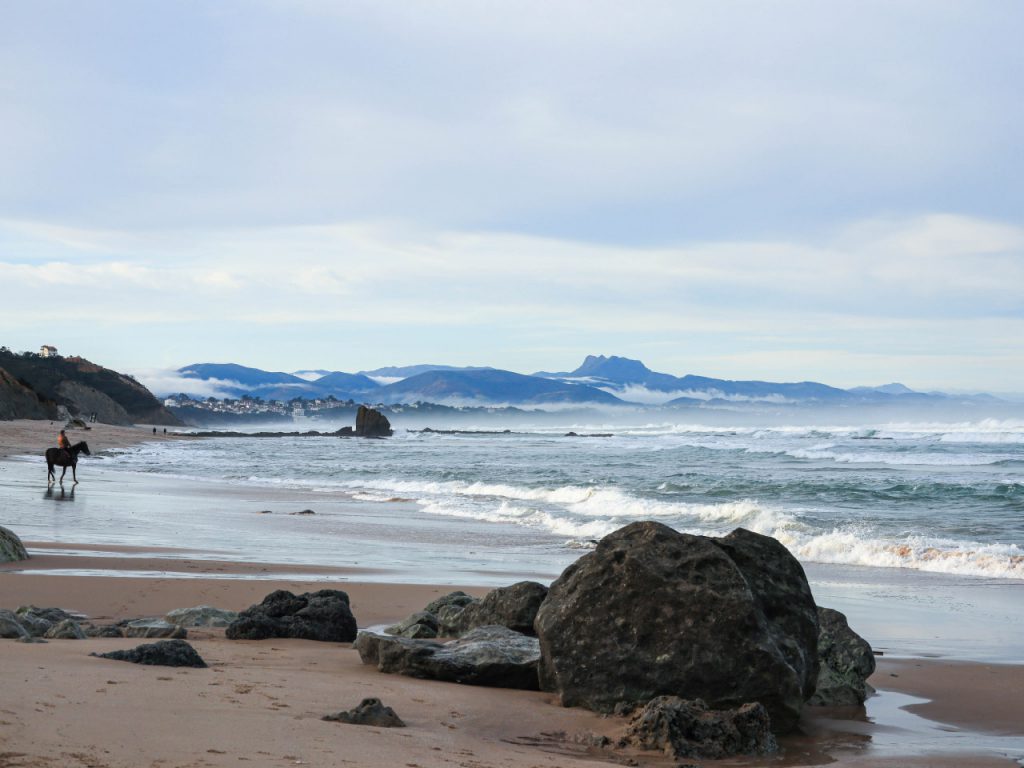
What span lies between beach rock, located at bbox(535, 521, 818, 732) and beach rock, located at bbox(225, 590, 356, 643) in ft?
7.57

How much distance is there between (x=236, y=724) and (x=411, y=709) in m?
1.24

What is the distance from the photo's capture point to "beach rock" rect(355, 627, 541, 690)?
6.64 meters

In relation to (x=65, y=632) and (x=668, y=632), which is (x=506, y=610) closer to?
(x=668, y=632)

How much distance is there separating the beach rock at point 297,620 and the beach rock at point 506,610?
2.96 ft

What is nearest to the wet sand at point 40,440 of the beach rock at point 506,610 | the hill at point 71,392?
the hill at point 71,392

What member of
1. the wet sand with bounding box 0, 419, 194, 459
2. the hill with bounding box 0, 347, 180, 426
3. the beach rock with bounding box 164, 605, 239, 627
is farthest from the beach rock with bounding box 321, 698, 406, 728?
the hill with bounding box 0, 347, 180, 426

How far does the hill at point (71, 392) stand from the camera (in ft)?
274

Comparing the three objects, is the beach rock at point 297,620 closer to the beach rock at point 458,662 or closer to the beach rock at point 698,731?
the beach rock at point 458,662

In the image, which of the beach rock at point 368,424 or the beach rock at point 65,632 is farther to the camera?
the beach rock at point 368,424

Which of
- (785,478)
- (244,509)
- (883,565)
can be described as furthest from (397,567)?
(785,478)

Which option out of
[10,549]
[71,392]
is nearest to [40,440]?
[10,549]

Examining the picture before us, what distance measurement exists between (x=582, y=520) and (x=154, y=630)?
1413 centimetres

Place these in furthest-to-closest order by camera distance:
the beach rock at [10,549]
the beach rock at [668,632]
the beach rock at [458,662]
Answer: the beach rock at [10,549]
the beach rock at [458,662]
the beach rock at [668,632]

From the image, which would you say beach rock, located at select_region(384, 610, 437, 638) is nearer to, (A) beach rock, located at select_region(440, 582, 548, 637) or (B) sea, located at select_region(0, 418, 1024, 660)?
(A) beach rock, located at select_region(440, 582, 548, 637)
